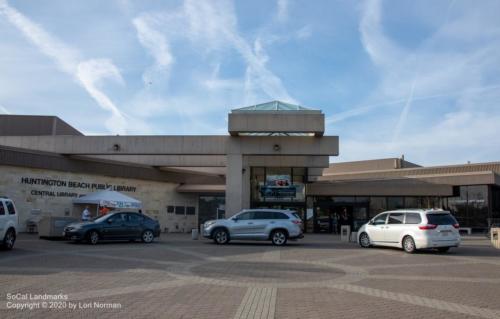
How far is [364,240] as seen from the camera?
21.1 metres

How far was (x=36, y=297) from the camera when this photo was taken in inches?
328

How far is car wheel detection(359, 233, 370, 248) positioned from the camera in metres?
21.0

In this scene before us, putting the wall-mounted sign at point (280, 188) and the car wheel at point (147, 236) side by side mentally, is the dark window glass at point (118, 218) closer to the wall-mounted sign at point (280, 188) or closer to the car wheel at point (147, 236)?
the car wheel at point (147, 236)

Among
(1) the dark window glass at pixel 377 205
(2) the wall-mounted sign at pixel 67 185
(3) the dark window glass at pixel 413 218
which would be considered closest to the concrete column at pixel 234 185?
(2) the wall-mounted sign at pixel 67 185

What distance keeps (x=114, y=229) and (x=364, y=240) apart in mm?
10951

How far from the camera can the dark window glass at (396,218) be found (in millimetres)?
19188

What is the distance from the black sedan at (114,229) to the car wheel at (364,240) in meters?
9.38

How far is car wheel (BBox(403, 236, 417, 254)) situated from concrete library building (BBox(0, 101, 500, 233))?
8.55 m

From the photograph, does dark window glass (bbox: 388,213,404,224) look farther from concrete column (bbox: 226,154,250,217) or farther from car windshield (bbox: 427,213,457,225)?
concrete column (bbox: 226,154,250,217)

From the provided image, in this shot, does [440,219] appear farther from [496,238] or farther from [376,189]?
[376,189]

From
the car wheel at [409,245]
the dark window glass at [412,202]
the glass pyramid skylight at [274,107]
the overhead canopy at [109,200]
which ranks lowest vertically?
the car wheel at [409,245]

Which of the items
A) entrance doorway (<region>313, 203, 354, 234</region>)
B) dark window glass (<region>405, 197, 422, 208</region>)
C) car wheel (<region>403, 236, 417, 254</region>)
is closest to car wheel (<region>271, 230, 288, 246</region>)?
car wheel (<region>403, 236, 417, 254</region>)

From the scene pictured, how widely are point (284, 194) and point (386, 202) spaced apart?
28.5 feet

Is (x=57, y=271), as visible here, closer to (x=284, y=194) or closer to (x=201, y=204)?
(x=284, y=194)
